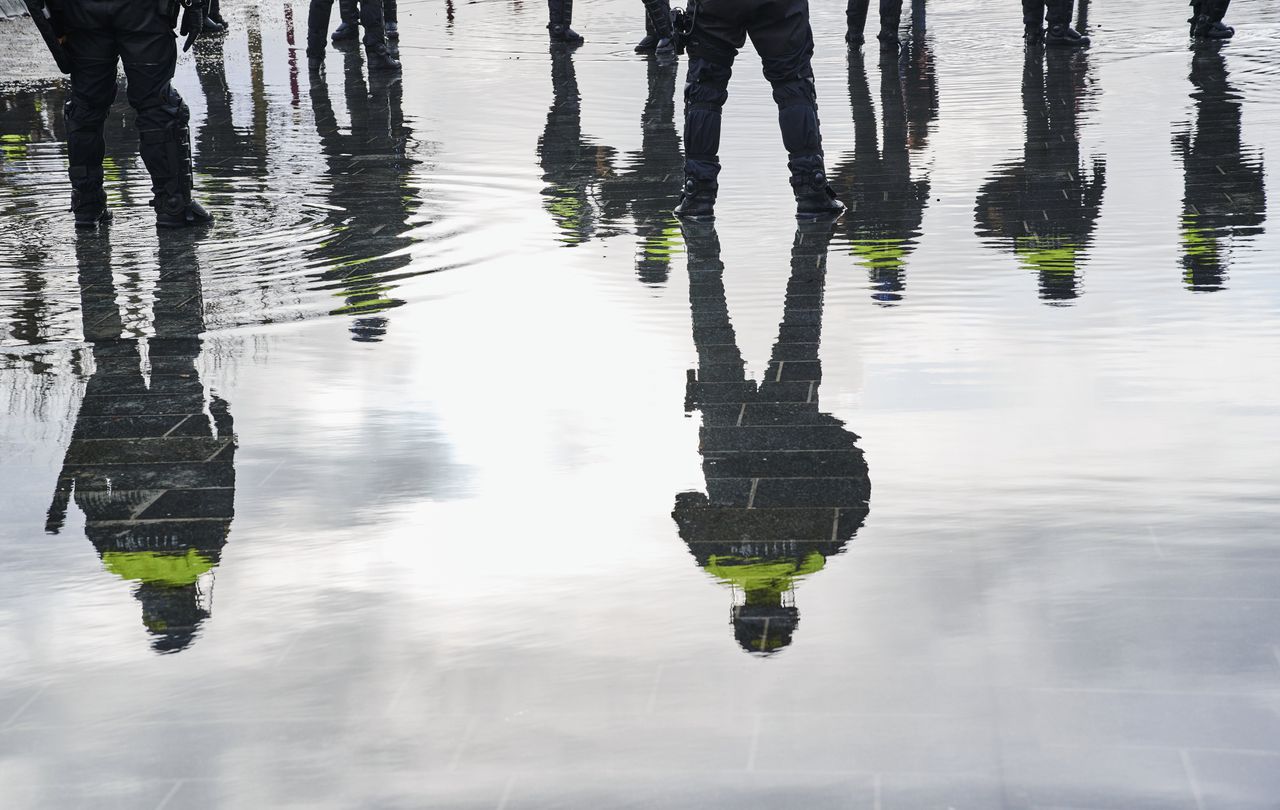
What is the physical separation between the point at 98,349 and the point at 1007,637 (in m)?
4.11

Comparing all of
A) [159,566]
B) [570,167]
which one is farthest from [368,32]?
[159,566]

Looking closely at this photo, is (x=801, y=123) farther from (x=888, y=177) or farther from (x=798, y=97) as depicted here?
(x=888, y=177)

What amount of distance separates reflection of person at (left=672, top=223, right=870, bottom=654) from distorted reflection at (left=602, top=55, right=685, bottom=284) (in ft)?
4.33

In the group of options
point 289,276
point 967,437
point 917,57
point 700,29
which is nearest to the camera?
point 967,437

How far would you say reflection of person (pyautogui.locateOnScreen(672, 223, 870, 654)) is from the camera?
3959 mm

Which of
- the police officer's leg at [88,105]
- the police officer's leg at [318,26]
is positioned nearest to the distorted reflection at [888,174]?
the police officer's leg at [88,105]

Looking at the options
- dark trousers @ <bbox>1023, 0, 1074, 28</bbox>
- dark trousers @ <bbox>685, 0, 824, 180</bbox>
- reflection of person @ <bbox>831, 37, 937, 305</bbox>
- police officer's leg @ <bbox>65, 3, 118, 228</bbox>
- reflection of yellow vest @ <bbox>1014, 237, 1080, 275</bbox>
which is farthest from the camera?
dark trousers @ <bbox>1023, 0, 1074, 28</bbox>

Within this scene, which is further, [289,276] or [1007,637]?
[289,276]

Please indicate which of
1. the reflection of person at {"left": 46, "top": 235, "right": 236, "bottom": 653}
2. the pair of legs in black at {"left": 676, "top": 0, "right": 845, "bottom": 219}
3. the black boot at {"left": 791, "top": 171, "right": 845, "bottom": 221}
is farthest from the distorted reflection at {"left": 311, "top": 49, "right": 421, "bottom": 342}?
the black boot at {"left": 791, "top": 171, "right": 845, "bottom": 221}

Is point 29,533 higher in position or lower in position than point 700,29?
lower

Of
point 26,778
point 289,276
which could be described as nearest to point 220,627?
point 26,778

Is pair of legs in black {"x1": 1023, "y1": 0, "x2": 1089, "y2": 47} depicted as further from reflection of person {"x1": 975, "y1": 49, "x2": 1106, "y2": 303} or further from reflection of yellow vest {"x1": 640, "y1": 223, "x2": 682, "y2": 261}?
reflection of yellow vest {"x1": 640, "y1": 223, "x2": 682, "y2": 261}

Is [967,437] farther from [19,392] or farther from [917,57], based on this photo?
[917,57]

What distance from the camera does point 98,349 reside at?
21.8 ft
